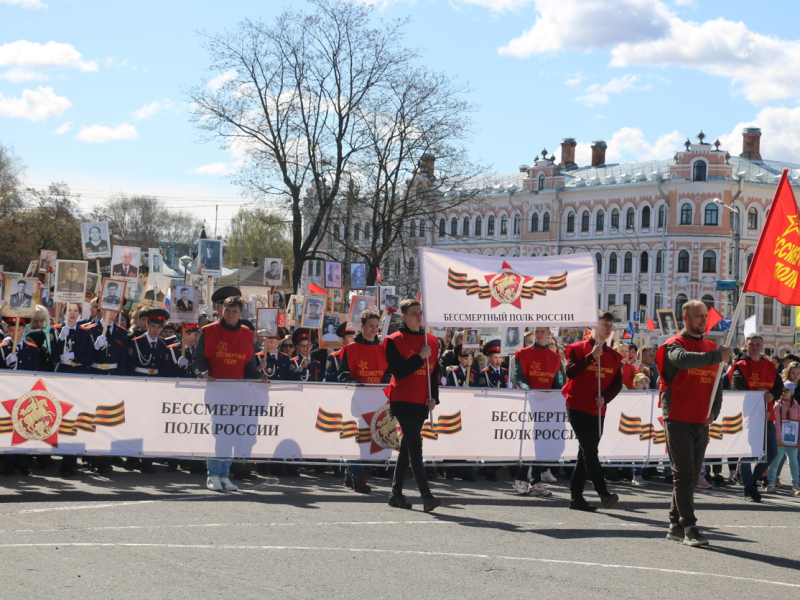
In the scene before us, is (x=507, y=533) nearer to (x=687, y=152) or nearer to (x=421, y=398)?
(x=421, y=398)

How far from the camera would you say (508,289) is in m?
11.1

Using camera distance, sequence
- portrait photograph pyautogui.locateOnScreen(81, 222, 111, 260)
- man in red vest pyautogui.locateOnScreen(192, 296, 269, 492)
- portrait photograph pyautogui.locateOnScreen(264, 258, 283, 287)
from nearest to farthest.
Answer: man in red vest pyautogui.locateOnScreen(192, 296, 269, 492) < portrait photograph pyautogui.locateOnScreen(81, 222, 111, 260) < portrait photograph pyautogui.locateOnScreen(264, 258, 283, 287)

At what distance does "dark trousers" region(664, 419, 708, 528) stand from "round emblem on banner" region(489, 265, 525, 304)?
8.90 feet

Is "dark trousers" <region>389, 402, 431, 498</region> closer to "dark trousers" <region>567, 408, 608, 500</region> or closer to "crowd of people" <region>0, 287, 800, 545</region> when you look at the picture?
"crowd of people" <region>0, 287, 800, 545</region>

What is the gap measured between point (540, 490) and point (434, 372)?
2270 mm

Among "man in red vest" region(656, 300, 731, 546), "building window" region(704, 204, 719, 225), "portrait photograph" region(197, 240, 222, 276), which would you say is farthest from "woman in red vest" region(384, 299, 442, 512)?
"building window" region(704, 204, 719, 225)

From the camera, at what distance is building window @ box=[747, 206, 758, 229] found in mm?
75844

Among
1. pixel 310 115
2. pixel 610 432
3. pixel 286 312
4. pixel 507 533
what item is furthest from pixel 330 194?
pixel 507 533

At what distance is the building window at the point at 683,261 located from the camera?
76375 millimetres

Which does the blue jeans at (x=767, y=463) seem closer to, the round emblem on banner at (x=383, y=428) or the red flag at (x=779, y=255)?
the red flag at (x=779, y=255)

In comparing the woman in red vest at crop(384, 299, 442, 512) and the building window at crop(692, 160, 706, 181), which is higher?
the building window at crop(692, 160, 706, 181)

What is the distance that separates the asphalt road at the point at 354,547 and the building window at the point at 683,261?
6749 centimetres

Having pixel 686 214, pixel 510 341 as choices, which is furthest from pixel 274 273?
pixel 686 214

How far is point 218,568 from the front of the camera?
6.70m
